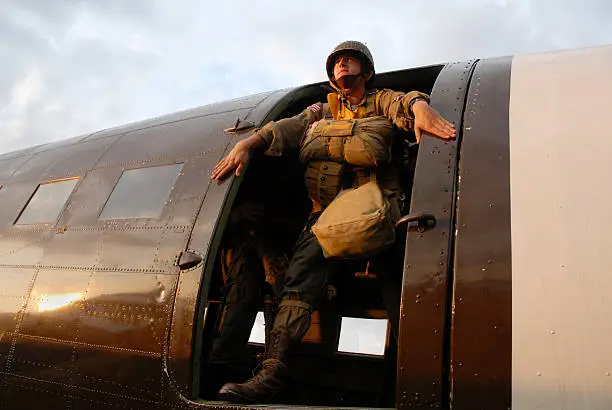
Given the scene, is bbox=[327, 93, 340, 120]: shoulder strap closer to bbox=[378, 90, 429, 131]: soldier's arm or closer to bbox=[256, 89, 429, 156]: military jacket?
bbox=[256, 89, 429, 156]: military jacket

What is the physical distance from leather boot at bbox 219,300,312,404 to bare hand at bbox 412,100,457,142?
4.41 feet

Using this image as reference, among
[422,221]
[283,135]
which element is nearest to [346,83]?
[283,135]

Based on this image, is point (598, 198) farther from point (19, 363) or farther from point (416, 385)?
point (19, 363)

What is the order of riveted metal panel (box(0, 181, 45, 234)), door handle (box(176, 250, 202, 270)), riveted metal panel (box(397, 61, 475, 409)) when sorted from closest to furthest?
riveted metal panel (box(397, 61, 475, 409)) < door handle (box(176, 250, 202, 270)) < riveted metal panel (box(0, 181, 45, 234))

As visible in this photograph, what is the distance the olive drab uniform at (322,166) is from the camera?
321 cm

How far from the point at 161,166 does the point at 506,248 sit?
2.93 m

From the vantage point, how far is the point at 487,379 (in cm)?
224

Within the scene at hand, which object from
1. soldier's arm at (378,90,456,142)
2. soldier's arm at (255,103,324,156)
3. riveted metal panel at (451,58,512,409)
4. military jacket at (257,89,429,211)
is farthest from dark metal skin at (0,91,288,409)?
riveted metal panel at (451,58,512,409)

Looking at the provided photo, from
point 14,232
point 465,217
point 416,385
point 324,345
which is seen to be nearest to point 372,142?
point 465,217

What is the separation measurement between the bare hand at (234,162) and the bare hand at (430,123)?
4.17 ft

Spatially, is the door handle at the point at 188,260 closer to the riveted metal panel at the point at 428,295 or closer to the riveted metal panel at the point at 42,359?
the riveted metal panel at the point at 42,359

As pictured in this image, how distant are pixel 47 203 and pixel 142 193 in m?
1.35

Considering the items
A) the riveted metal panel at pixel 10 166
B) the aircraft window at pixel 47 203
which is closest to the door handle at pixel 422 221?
the aircraft window at pixel 47 203

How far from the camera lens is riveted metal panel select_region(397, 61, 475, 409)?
2381 millimetres
